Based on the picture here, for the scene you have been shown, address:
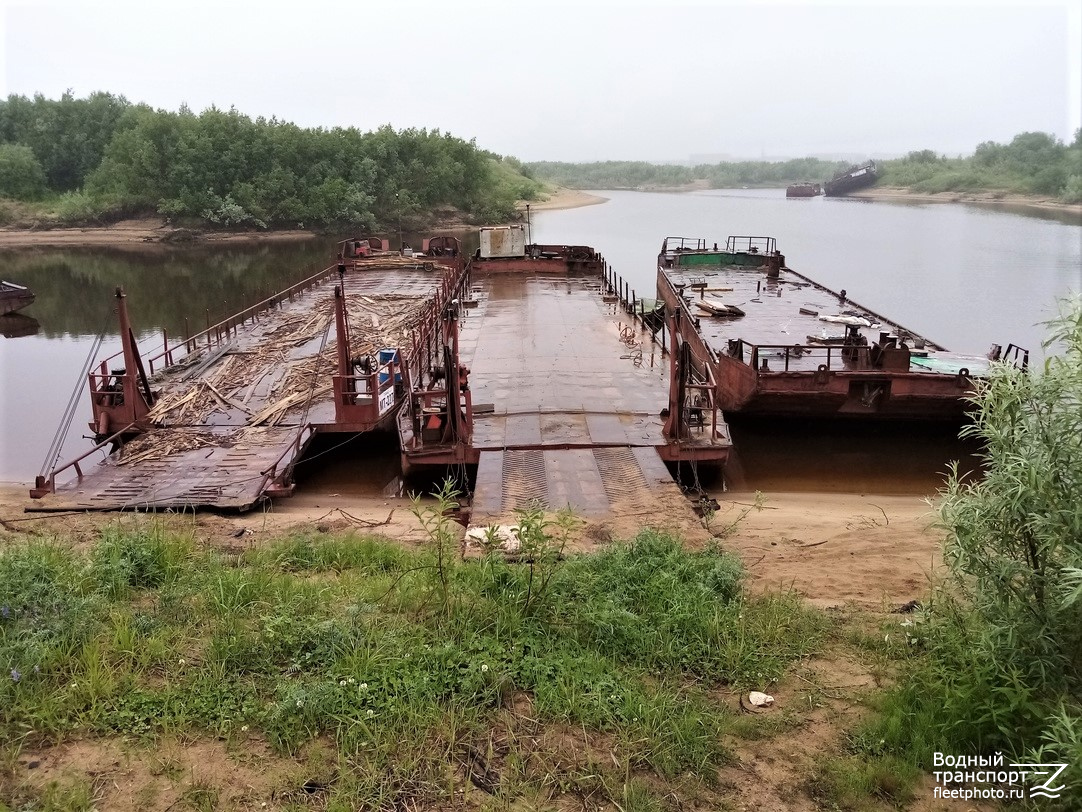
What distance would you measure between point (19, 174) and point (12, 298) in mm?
42737

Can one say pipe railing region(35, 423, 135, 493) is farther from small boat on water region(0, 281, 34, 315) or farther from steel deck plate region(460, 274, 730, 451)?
small boat on water region(0, 281, 34, 315)

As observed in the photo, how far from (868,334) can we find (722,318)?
3.35 metres

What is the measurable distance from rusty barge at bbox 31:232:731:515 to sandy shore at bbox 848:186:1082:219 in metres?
62.7

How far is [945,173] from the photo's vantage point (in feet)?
303

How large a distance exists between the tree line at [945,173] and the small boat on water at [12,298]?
74098 mm

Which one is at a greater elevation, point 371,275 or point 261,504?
point 371,275

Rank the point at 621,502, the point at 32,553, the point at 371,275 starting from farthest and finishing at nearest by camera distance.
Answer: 1. the point at 371,275
2. the point at 621,502
3. the point at 32,553

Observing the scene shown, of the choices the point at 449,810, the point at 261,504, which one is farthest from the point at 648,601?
the point at 261,504

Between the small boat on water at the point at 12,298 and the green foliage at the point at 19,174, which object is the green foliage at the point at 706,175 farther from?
Result: the small boat on water at the point at 12,298

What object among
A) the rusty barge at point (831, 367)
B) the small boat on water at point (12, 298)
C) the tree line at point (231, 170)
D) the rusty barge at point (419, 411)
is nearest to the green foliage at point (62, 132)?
the tree line at point (231, 170)

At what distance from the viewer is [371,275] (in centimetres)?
2661

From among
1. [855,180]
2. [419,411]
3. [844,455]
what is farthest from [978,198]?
[419,411]

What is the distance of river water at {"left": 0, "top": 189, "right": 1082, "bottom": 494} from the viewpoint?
13.4 metres

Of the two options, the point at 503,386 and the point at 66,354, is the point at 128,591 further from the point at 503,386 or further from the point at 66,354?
the point at 66,354
